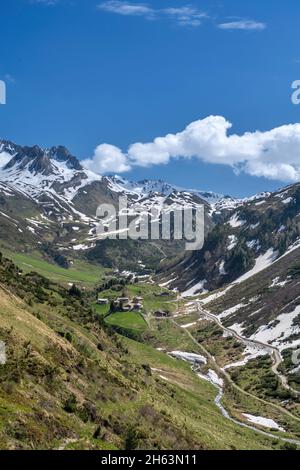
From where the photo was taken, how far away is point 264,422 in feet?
255

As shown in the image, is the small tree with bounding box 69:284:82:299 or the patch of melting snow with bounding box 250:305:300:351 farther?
the patch of melting snow with bounding box 250:305:300:351

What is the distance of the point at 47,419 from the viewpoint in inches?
1251

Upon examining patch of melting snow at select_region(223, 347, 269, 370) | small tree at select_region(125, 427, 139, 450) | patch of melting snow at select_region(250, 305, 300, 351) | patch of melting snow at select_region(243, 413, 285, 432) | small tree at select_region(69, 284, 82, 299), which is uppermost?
small tree at select_region(69, 284, 82, 299)

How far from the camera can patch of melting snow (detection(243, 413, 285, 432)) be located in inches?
2945

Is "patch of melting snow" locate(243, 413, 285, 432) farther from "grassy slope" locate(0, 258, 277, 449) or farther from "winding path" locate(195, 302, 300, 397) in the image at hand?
"winding path" locate(195, 302, 300, 397)

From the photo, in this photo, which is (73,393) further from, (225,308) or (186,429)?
(225,308)

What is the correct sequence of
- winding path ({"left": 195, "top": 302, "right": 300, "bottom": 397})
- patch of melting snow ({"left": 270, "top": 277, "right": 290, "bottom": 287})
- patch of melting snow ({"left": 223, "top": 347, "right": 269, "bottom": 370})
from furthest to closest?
patch of melting snow ({"left": 270, "top": 277, "right": 290, "bottom": 287}), patch of melting snow ({"left": 223, "top": 347, "right": 269, "bottom": 370}), winding path ({"left": 195, "top": 302, "right": 300, "bottom": 397})

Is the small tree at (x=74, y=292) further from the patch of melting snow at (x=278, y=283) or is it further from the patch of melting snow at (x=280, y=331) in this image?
the patch of melting snow at (x=278, y=283)

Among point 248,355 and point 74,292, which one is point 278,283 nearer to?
point 248,355

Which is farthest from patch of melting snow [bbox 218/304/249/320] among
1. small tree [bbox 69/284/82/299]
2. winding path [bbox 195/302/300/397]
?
small tree [bbox 69/284/82/299]

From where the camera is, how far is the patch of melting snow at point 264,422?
74.8m

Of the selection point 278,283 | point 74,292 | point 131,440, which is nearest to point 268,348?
point 74,292
